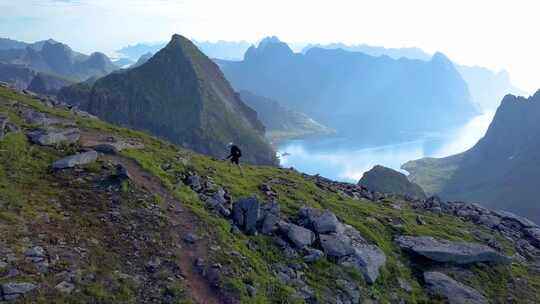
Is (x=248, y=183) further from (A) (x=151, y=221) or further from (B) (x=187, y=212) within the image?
(A) (x=151, y=221)

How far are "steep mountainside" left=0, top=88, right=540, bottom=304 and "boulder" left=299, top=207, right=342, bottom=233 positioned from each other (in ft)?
0.27

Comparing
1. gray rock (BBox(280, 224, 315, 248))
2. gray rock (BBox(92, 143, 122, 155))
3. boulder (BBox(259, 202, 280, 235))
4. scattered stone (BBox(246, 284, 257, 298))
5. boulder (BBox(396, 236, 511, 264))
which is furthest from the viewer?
boulder (BBox(396, 236, 511, 264))

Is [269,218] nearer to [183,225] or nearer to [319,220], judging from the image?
[319,220]

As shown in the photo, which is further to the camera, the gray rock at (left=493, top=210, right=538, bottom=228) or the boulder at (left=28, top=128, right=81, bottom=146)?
the gray rock at (left=493, top=210, right=538, bottom=228)

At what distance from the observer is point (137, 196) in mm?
26438

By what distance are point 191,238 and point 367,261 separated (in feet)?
38.0

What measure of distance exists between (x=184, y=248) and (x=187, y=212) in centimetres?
323

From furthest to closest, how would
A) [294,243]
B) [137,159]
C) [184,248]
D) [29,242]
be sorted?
1. [137,159]
2. [294,243]
3. [184,248]
4. [29,242]

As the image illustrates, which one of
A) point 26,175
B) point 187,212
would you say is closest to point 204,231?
point 187,212

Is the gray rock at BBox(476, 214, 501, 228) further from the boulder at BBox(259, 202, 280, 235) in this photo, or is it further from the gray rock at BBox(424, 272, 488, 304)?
the boulder at BBox(259, 202, 280, 235)

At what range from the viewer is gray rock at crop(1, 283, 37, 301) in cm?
1795

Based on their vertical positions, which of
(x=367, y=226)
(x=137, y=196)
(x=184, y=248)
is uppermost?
(x=137, y=196)

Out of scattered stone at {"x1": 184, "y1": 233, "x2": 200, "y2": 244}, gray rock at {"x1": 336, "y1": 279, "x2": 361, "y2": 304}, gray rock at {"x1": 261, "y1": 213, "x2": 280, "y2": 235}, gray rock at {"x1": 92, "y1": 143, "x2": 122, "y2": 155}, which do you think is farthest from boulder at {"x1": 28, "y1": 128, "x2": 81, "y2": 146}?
gray rock at {"x1": 336, "y1": 279, "x2": 361, "y2": 304}

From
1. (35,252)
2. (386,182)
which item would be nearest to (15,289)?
(35,252)
